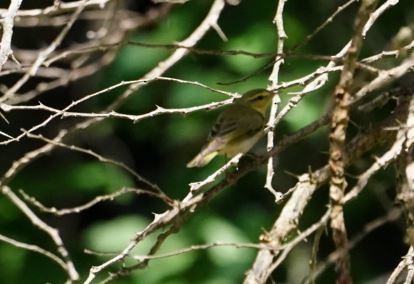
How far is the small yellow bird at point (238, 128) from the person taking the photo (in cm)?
352

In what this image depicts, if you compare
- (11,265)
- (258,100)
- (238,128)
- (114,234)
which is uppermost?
(11,265)

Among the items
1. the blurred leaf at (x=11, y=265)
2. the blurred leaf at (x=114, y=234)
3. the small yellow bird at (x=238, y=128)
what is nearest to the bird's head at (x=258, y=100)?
the small yellow bird at (x=238, y=128)

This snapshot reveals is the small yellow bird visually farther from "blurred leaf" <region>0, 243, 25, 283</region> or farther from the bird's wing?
"blurred leaf" <region>0, 243, 25, 283</region>

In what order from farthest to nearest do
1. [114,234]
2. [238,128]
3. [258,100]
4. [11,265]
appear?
[11,265] → [114,234] → [258,100] → [238,128]

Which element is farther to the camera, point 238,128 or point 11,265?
point 11,265

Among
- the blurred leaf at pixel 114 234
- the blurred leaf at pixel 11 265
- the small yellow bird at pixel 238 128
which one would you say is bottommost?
the small yellow bird at pixel 238 128

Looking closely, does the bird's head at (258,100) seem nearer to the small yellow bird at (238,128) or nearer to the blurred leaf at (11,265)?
the small yellow bird at (238,128)

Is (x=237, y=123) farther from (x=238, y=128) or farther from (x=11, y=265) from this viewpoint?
(x=11, y=265)

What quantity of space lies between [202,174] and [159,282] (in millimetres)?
545

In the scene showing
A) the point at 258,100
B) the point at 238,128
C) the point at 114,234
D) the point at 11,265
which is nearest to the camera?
the point at 238,128

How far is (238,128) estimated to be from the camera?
3.62m

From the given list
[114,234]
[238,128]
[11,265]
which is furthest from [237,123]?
[11,265]

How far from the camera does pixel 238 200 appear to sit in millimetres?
5309

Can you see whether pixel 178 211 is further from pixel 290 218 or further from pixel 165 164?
pixel 165 164
